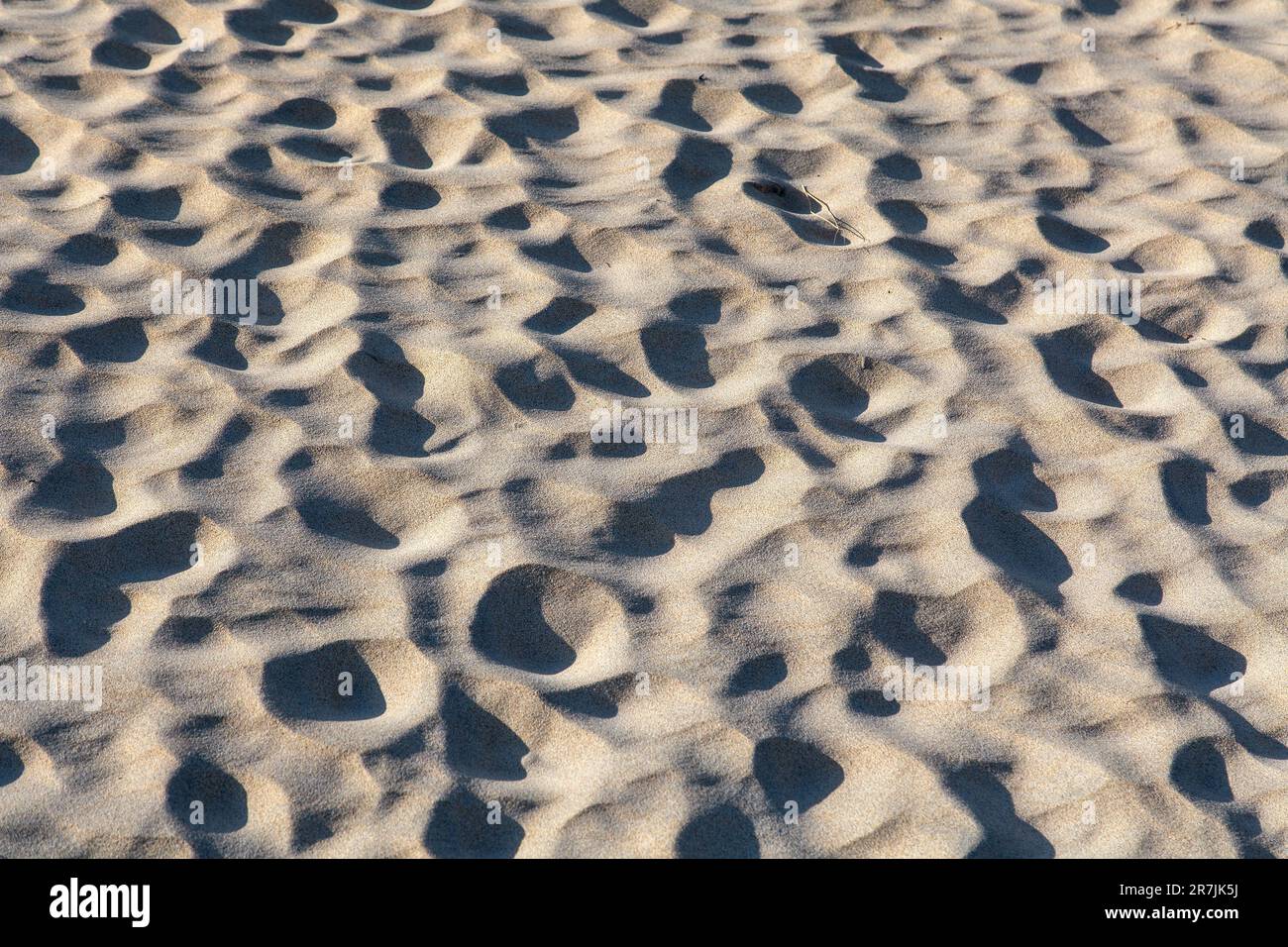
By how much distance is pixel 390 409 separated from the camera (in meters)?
2.93

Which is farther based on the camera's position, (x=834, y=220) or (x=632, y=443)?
(x=834, y=220)

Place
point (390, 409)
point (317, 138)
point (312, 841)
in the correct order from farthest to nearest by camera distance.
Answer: point (317, 138), point (390, 409), point (312, 841)

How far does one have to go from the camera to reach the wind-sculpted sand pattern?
7.41 feet

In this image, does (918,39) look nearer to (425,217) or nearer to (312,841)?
(425,217)

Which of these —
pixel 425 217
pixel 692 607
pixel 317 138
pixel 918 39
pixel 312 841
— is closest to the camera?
pixel 312 841

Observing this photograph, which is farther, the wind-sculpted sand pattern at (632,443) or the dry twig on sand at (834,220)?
the dry twig on sand at (834,220)

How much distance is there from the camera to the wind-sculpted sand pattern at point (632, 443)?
2.26m

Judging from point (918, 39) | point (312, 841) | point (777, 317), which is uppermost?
point (918, 39)

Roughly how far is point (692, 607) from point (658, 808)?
47 centimetres

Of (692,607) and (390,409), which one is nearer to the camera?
(692,607)

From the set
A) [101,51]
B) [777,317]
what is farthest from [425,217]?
[101,51]

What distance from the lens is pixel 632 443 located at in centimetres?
291

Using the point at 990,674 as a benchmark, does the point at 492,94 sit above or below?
above

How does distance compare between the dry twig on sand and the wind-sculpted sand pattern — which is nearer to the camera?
the wind-sculpted sand pattern
